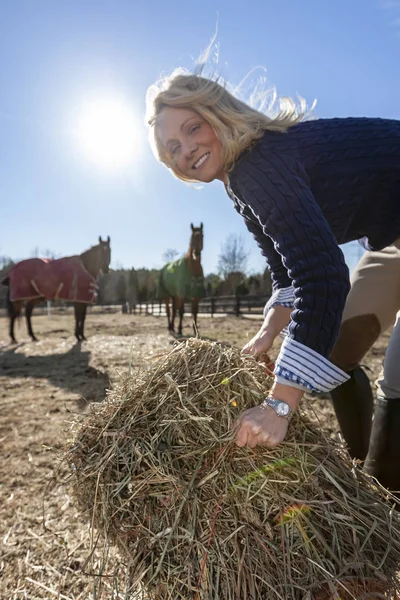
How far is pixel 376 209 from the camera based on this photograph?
53.6 inches

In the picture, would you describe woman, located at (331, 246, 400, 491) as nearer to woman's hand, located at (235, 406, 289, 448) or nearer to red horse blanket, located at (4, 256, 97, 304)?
woman's hand, located at (235, 406, 289, 448)

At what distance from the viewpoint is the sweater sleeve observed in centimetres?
98

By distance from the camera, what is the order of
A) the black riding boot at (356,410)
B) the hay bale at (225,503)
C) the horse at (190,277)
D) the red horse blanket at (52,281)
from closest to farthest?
the hay bale at (225,503)
the black riding boot at (356,410)
the red horse blanket at (52,281)
the horse at (190,277)

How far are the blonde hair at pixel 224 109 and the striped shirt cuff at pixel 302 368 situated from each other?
67 cm

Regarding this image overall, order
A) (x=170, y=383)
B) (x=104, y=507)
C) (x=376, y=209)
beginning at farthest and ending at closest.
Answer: (x=376, y=209) < (x=170, y=383) < (x=104, y=507)

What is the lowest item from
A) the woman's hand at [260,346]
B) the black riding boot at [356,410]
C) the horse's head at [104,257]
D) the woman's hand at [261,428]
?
the black riding boot at [356,410]

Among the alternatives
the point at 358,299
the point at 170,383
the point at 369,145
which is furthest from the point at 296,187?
the point at 358,299

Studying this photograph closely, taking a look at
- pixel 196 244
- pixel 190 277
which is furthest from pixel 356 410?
pixel 196 244

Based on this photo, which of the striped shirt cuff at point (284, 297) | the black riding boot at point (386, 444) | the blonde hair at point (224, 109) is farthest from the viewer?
the striped shirt cuff at point (284, 297)

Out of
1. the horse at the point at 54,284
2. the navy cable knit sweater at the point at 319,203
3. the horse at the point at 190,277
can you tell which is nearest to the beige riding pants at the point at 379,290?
the navy cable knit sweater at the point at 319,203

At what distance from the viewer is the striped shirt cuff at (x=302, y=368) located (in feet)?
3.21

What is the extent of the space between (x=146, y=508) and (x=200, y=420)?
0.28 meters

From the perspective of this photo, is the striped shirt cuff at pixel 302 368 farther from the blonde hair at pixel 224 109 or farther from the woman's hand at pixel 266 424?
the blonde hair at pixel 224 109

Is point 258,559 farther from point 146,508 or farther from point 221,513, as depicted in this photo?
point 146,508
